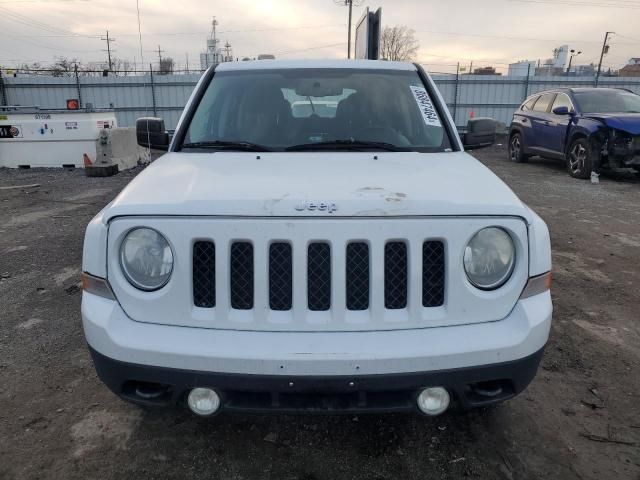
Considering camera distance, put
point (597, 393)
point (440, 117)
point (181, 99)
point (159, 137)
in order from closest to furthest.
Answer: point (597, 393)
point (440, 117)
point (159, 137)
point (181, 99)

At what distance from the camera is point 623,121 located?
9.09m

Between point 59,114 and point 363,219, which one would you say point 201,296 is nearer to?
point 363,219

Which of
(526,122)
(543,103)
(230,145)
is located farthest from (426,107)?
(526,122)

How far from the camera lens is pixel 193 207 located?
1.93m

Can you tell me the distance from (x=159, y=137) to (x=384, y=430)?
2530 mm

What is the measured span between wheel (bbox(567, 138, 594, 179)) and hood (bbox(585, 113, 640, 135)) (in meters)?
0.53

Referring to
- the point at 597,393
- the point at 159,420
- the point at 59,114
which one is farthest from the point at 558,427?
the point at 59,114

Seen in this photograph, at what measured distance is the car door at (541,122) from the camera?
11.1 meters

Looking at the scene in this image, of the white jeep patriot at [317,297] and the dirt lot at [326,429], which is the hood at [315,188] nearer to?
the white jeep patriot at [317,297]

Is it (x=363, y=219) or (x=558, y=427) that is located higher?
(x=363, y=219)

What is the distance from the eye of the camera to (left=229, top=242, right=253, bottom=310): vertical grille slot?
192cm

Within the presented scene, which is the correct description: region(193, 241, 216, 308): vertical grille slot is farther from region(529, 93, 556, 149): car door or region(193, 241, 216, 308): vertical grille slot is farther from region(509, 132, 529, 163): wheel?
region(509, 132, 529, 163): wheel

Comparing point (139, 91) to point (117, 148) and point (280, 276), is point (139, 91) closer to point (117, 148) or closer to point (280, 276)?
point (117, 148)

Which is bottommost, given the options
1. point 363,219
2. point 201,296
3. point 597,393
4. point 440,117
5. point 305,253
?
point 597,393
